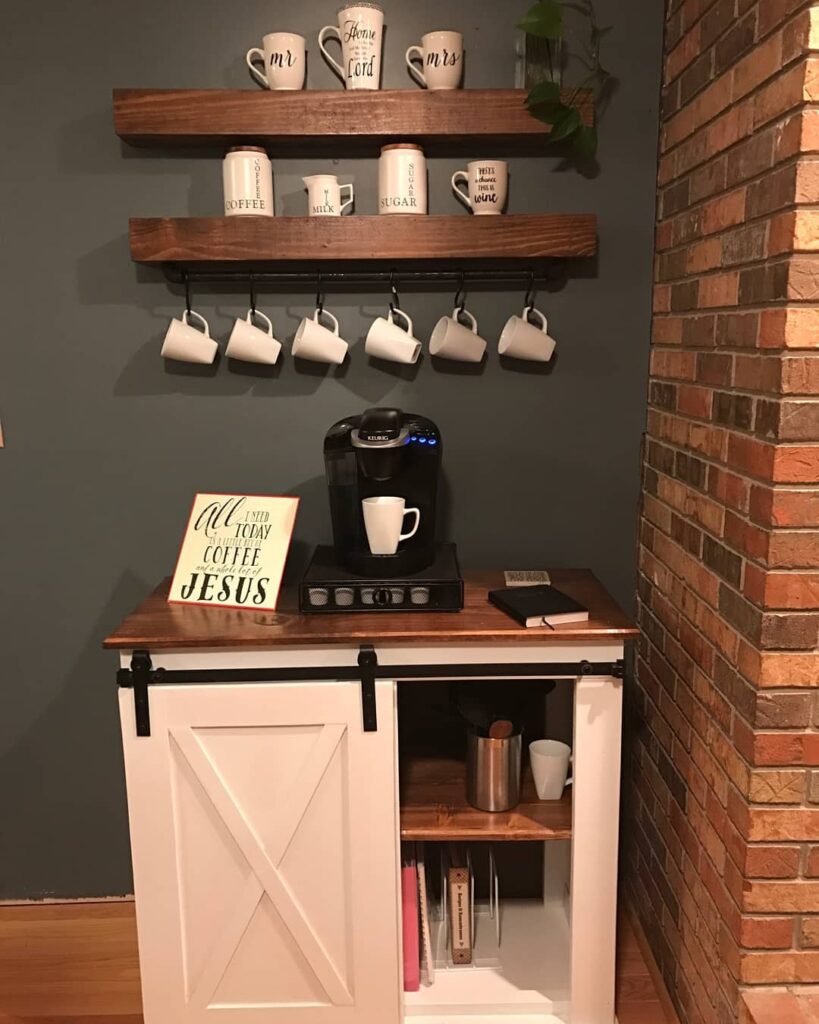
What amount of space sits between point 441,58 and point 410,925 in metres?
1.76

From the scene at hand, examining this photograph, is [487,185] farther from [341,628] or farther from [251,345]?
[341,628]

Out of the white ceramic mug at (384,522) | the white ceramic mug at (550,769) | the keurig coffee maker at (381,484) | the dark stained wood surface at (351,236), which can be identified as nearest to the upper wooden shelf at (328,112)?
the dark stained wood surface at (351,236)

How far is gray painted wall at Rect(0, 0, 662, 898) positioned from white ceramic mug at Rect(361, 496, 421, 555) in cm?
34

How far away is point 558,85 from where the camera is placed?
1.78 metres

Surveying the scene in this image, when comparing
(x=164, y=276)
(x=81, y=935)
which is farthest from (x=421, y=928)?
(x=164, y=276)

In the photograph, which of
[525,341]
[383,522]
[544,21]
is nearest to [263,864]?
[383,522]

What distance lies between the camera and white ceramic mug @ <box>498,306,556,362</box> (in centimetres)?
192

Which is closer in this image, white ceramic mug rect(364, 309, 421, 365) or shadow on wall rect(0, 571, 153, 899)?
white ceramic mug rect(364, 309, 421, 365)

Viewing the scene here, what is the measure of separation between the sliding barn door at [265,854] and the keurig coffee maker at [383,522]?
18 cm

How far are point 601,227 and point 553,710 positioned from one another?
109cm

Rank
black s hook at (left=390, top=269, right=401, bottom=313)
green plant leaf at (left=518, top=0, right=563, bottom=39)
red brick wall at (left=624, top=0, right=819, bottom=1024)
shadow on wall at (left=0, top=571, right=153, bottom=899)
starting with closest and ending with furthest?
red brick wall at (left=624, top=0, right=819, bottom=1024), green plant leaf at (left=518, top=0, right=563, bottom=39), black s hook at (left=390, top=269, right=401, bottom=313), shadow on wall at (left=0, top=571, right=153, bottom=899)

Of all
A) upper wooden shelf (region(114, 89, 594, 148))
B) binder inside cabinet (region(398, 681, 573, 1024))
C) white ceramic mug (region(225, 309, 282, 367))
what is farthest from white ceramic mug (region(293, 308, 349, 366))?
binder inside cabinet (region(398, 681, 573, 1024))

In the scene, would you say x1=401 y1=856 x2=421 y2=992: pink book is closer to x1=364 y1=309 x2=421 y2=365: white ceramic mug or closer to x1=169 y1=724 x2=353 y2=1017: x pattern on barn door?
x1=169 y1=724 x2=353 y2=1017: x pattern on barn door

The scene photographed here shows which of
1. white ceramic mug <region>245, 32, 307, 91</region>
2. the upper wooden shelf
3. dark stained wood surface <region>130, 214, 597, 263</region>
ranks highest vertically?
white ceramic mug <region>245, 32, 307, 91</region>
